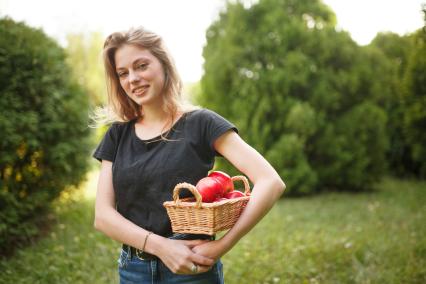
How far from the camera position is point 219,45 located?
397 inches

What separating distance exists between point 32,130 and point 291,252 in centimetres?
351

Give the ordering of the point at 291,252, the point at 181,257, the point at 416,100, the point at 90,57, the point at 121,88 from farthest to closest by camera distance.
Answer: the point at 90,57
the point at 416,100
the point at 291,252
the point at 121,88
the point at 181,257

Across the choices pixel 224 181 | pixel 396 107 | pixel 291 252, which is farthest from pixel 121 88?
pixel 396 107

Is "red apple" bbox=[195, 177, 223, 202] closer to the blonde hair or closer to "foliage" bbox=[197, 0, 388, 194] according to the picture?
the blonde hair

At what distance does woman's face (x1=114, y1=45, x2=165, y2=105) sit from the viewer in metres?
2.02

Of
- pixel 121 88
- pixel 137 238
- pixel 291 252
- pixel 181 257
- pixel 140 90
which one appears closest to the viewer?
pixel 181 257

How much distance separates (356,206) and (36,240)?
591 cm

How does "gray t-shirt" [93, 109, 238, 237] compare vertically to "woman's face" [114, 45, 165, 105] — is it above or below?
below

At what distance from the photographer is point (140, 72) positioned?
6.64ft

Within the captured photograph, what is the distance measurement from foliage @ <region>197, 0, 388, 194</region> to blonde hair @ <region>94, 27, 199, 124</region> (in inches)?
274

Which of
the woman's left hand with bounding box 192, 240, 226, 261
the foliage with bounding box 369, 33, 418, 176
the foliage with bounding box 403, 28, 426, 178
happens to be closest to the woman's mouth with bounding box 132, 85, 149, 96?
the woman's left hand with bounding box 192, 240, 226, 261

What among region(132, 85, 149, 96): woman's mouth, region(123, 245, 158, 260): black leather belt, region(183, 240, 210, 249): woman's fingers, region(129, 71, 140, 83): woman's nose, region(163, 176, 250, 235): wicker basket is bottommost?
region(123, 245, 158, 260): black leather belt

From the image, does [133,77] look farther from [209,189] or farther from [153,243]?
[153,243]

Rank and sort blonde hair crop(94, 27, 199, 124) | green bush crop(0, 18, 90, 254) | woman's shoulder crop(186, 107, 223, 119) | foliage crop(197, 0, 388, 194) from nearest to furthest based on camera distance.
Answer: woman's shoulder crop(186, 107, 223, 119)
blonde hair crop(94, 27, 199, 124)
green bush crop(0, 18, 90, 254)
foliage crop(197, 0, 388, 194)
